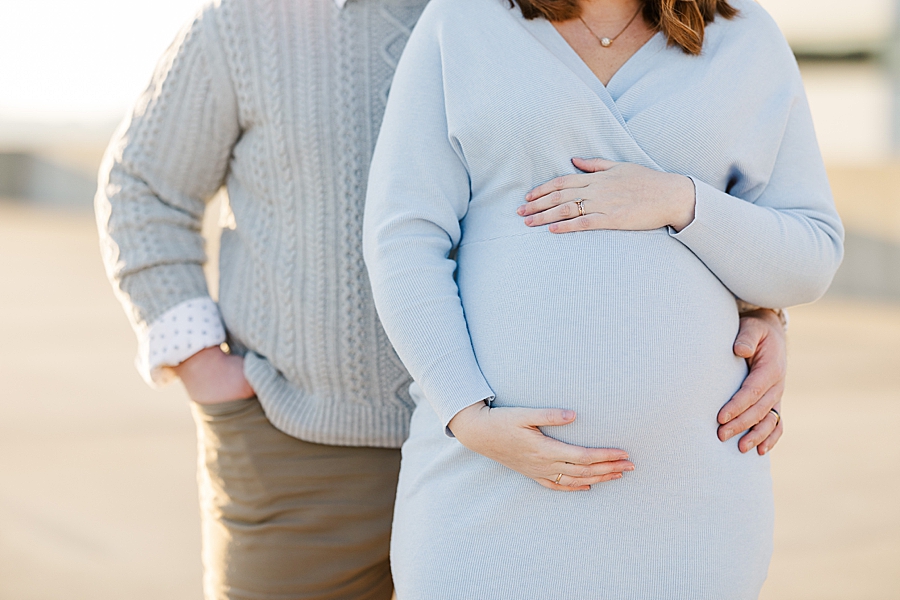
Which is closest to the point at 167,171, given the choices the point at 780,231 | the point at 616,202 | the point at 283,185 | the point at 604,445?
the point at 283,185

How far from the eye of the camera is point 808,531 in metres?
3.80

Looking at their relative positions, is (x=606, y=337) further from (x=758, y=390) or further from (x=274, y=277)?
(x=274, y=277)

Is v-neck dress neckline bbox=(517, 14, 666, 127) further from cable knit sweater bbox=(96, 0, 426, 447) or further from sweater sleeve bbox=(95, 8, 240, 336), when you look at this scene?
sweater sleeve bbox=(95, 8, 240, 336)

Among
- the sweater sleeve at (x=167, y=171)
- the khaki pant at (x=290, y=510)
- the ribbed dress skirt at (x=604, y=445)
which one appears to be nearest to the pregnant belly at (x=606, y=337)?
the ribbed dress skirt at (x=604, y=445)

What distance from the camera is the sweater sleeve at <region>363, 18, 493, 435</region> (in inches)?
56.7

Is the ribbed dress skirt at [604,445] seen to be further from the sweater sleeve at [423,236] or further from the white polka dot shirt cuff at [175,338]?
the white polka dot shirt cuff at [175,338]

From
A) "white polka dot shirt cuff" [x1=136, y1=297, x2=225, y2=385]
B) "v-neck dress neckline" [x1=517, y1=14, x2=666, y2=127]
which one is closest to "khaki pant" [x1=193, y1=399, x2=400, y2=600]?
"white polka dot shirt cuff" [x1=136, y1=297, x2=225, y2=385]

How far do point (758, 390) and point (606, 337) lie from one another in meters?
0.32

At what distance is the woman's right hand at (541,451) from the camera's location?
54.7 inches

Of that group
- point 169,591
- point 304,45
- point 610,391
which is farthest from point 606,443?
point 169,591

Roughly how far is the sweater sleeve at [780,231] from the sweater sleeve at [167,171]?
931 millimetres

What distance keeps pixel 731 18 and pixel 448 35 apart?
0.52 metres

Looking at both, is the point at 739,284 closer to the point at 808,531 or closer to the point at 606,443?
the point at 606,443

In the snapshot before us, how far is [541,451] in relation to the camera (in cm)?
139
